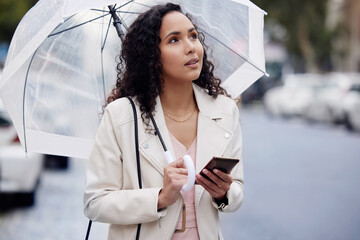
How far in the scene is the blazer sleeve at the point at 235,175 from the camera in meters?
2.54

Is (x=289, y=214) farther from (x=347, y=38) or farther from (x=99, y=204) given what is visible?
(x=347, y=38)

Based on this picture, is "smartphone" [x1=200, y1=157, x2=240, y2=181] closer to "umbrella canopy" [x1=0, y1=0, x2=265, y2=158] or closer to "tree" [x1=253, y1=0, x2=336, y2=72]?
"umbrella canopy" [x1=0, y1=0, x2=265, y2=158]

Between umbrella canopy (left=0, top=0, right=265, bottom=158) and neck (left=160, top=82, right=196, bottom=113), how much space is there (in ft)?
1.56

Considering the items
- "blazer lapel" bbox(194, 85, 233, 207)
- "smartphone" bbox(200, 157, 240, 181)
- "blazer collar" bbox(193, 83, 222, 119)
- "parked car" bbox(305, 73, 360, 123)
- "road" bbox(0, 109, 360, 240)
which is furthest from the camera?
"parked car" bbox(305, 73, 360, 123)

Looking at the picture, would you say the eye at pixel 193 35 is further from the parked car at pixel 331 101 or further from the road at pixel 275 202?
the parked car at pixel 331 101

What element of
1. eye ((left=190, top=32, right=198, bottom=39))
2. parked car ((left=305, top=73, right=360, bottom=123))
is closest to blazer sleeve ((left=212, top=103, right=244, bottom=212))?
eye ((left=190, top=32, right=198, bottom=39))

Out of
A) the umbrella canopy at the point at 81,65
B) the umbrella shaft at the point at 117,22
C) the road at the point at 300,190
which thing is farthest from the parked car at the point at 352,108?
the umbrella shaft at the point at 117,22

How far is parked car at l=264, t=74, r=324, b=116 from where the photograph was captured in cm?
2372

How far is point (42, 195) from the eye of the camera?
950 centimetres

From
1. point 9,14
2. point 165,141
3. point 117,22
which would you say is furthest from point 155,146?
point 9,14

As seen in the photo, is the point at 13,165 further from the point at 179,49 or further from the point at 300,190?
the point at 179,49

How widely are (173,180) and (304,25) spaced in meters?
38.5

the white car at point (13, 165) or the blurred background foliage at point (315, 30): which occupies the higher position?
the white car at point (13, 165)

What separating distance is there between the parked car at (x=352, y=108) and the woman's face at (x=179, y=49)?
53.6ft
